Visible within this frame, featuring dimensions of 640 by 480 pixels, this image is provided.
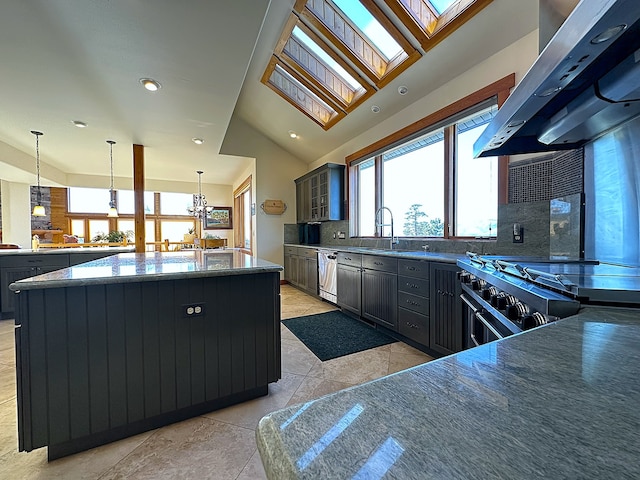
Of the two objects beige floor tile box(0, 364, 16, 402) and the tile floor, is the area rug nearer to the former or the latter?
the tile floor

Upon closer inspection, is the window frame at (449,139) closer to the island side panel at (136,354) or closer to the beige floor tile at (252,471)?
the island side panel at (136,354)

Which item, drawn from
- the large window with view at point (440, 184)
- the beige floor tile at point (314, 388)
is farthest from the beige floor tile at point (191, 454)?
the large window with view at point (440, 184)

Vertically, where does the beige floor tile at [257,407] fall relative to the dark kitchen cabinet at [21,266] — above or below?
below

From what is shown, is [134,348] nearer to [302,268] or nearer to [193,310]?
[193,310]

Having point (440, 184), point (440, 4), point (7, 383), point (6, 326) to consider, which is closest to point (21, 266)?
point (6, 326)

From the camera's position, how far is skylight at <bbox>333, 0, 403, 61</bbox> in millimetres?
3080

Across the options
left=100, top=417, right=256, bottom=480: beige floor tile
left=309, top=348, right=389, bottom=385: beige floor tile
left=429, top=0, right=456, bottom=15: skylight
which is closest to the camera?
left=100, top=417, right=256, bottom=480: beige floor tile

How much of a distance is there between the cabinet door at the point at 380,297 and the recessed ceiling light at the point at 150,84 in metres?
2.91

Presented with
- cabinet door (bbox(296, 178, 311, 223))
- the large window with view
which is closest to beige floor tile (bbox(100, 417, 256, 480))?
the large window with view

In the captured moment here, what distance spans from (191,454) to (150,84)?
123 inches

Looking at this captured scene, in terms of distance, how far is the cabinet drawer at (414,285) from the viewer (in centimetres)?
251

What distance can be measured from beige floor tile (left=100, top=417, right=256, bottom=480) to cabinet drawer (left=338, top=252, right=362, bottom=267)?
2247mm

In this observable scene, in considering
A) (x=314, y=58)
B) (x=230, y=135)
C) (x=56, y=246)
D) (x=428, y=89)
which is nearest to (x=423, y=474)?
(x=428, y=89)

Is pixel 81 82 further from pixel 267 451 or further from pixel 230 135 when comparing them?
pixel 267 451
